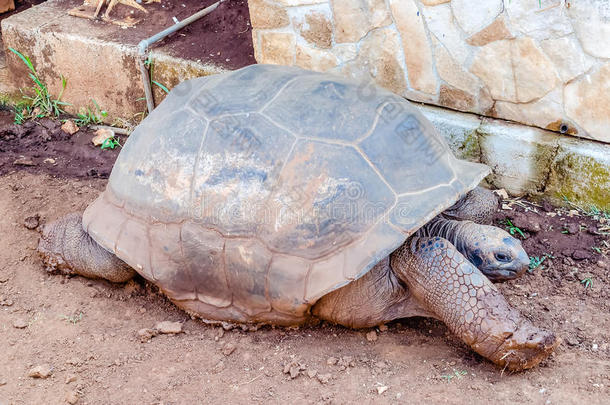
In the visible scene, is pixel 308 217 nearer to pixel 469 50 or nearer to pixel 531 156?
pixel 469 50

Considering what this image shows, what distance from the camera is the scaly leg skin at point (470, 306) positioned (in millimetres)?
2896

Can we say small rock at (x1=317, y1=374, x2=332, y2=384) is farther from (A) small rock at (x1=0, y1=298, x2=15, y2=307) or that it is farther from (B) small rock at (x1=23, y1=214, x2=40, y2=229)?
(B) small rock at (x1=23, y1=214, x2=40, y2=229)

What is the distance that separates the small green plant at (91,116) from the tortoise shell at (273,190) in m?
1.96

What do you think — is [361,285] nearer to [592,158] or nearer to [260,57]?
[592,158]

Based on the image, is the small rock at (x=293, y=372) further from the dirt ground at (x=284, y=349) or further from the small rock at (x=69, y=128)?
the small rock at (x=69, y=128)

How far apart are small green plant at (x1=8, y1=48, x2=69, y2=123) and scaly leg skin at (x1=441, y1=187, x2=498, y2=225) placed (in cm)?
338

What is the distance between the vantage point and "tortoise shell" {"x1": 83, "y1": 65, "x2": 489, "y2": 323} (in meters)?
3.07

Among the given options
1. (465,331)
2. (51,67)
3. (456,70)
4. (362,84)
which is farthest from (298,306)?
(51,67)

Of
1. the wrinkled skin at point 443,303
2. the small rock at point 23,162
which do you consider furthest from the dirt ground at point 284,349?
the small rock at point 23,162

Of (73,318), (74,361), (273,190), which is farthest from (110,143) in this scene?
(273,190)

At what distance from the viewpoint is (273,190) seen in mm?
3125

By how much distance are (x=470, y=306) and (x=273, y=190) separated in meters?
1.04

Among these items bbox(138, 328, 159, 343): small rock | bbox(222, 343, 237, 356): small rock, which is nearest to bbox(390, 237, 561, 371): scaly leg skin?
bbox(222, 343, 237, 356): small rock

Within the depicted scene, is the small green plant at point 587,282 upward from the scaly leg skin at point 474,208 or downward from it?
downward
